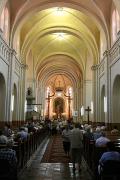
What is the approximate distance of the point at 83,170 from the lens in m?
10.7

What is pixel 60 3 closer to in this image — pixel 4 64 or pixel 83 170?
pixel 4 64

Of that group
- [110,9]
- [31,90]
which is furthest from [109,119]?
[31,90]

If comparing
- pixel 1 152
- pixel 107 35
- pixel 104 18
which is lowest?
pixel 1 152

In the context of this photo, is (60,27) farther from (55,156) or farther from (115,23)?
(55,156)

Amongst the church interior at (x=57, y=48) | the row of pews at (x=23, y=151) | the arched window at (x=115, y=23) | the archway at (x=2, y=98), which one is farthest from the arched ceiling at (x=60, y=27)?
the row of pews at (x=23, y=151)

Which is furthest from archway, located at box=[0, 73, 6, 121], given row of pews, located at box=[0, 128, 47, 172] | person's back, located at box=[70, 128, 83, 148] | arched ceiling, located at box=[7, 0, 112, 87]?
person's back, located at box=[70, 128, 83, 148]

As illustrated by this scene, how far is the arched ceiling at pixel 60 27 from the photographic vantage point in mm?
19656

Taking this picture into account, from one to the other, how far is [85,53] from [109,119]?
15.2 meters

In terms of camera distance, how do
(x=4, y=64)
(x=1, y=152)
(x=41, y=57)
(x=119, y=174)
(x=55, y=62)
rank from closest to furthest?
(x=119, y=174) < (x=1, y=152) < (x=4, y=64) < (x=41, y=57) < (x=55, y=62)

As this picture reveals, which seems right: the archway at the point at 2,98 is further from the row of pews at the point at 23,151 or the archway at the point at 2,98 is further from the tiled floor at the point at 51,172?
the tiled floor at the point at 51,172

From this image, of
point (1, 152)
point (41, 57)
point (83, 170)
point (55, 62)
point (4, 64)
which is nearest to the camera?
point (1, 152)

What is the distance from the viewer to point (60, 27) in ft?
86.6

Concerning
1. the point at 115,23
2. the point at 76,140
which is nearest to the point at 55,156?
the point at 76,140

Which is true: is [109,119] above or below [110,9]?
below
